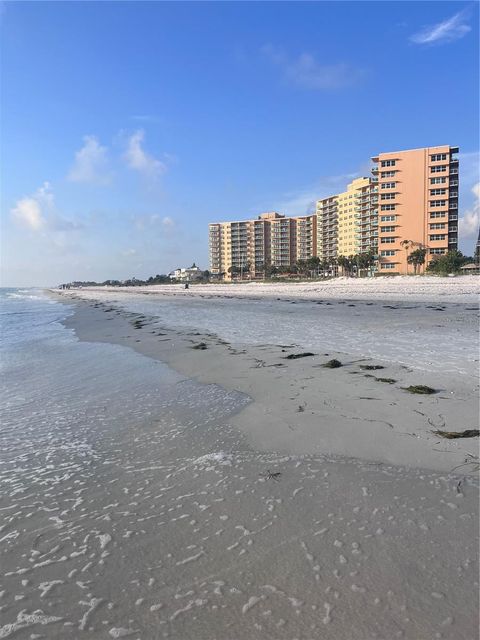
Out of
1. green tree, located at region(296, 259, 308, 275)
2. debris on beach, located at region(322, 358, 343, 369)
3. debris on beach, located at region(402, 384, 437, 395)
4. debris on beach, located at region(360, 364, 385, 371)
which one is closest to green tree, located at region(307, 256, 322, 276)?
green tree, located at region(296, 259, 308, 275)

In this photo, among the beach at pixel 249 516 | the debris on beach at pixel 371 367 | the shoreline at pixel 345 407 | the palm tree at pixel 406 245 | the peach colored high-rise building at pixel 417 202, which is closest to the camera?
the beach at pixel 249 516

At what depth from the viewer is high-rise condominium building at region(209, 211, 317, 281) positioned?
17838cm

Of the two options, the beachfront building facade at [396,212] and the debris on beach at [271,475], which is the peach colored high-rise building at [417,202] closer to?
the beachfront building facade at [396,212]

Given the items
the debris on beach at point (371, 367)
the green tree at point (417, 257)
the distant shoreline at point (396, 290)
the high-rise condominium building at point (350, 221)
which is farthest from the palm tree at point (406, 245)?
the debris on beach at point (371, 367)

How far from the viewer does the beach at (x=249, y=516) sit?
7.05 feet

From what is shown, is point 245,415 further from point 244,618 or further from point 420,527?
point 244,618

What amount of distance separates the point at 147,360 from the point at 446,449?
7.27 meters

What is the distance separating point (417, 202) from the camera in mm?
105312

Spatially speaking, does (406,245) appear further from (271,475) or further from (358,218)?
(271,475)

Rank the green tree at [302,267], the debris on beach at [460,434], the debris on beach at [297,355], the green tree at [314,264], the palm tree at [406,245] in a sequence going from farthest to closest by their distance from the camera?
the green tree at [302,267], the green tree at [314,264], the palm tree at [406,245], the debris on beach at [297,355], the debris on beach at [460,434]

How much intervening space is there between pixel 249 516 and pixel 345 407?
113 inches

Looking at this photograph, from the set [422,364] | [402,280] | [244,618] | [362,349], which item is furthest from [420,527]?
[402,280]

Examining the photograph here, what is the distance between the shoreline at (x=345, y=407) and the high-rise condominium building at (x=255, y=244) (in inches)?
6557

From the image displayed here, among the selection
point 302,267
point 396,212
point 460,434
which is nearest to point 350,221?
point 302,267
